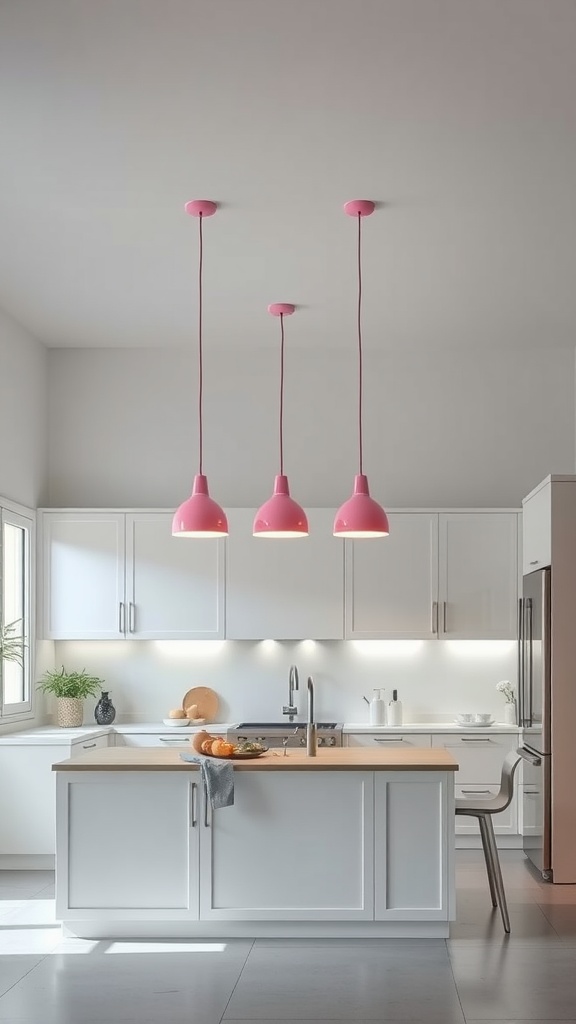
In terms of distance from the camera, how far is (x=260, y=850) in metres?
5.45

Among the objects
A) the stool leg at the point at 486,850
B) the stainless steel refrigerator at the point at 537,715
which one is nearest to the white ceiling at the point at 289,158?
the stainless steel refrigerator at the point at 537,715

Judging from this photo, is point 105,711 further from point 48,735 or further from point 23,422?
point 23,422

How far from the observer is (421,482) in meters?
8.37

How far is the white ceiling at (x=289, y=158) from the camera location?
12.7 feet

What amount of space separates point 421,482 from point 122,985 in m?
4.52

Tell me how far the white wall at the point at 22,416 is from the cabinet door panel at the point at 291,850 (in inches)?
113

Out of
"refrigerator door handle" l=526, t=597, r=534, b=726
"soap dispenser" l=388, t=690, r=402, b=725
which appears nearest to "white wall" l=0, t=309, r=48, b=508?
"soap dispenser" l=388, t=690, r=402, b=725

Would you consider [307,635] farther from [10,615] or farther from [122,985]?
[122,985]

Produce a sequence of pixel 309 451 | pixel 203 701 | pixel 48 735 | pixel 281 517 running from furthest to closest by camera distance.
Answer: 1. pixel 309 451
2. pixel 203 701
3. pixel 48 735
4. pixel 281 517

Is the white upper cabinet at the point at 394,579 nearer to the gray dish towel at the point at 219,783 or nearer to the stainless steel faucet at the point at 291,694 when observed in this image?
the stainless steel faucet at the point at 291,694

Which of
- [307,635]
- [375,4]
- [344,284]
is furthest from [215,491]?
[375,4]

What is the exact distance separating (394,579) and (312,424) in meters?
1.34

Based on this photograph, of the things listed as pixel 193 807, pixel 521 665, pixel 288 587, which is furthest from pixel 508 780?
pixel 288 587

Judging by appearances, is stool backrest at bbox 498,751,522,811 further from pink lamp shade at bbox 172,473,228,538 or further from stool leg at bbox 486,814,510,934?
pink lamp shade at bbox 172,473,228,538
